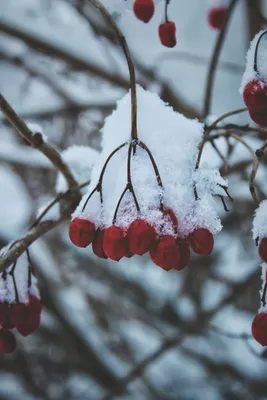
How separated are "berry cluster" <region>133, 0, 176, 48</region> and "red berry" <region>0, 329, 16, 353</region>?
849 millimetres

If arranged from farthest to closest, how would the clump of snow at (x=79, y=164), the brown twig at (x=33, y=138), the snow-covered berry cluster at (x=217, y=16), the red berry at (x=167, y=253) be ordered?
the snow-covered berry cluster at (x=217, y=16) → the clump of snow at (x=79, y=164) → the brown twig at (x=33, y=138) → the red berry at (x=167, y=253)

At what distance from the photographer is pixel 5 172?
15.1 ft

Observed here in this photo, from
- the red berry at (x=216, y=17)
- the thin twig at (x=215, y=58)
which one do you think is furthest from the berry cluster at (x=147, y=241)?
the red berry at (x=216, y=17)

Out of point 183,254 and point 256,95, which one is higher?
point 256,95

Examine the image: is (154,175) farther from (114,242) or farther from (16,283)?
(16,283)

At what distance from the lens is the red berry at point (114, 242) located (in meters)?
0.78

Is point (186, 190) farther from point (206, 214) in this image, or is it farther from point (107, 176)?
point (107, 176)

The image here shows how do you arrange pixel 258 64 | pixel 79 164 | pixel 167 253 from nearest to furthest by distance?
pixel 167 253 → pixel 258 64 → pixel 79 164

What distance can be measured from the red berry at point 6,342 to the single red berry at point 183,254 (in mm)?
492

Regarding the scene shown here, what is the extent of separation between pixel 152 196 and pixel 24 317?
1.49 ft

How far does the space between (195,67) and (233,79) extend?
357 millimetres

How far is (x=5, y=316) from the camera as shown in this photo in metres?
1.01

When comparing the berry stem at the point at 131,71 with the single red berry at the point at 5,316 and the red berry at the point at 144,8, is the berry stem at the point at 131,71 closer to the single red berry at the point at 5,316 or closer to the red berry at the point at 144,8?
the red berry at the point at 144,8

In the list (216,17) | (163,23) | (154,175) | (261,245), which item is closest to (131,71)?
(154,175)
